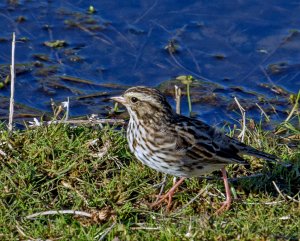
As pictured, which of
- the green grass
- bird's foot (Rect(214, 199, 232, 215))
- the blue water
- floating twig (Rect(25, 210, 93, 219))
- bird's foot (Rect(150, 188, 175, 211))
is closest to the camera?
the green grass

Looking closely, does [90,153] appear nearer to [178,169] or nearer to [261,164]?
[178,169]

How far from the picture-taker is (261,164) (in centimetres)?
912

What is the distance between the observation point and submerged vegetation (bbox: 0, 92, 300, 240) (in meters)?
7.77

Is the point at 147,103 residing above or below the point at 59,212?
above

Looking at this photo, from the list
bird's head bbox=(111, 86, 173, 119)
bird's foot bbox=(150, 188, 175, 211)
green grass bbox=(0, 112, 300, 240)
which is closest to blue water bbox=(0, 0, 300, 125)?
green grass bbox=(0, 112, 300, 240)

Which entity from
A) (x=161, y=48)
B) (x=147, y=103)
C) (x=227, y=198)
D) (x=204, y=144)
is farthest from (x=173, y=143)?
(x=161, y=48)

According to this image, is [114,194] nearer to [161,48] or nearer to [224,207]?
[224,207]

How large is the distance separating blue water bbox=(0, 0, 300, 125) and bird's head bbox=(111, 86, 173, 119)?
3151 millimetres

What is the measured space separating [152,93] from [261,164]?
1409mm

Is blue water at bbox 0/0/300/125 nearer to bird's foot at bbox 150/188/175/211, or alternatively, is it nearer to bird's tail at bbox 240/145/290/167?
bird's tail at bbox 240/145/290/167

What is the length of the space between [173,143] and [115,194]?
712 millimetres

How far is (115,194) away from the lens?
8453 mm

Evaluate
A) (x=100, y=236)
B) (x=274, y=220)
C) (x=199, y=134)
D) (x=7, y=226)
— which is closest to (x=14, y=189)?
(x=7, y=226)

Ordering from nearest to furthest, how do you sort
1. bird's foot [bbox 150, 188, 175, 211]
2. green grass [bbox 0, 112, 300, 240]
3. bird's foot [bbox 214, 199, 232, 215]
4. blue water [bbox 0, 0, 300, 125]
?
green grass [bbox 0, 112, 300, 240]
bird's foot [bbox 214, 199, 232, 215]
bird's foot [bbox 150, 188, 175, 211]
blue water [bbox 0, 0, 300, 125]
